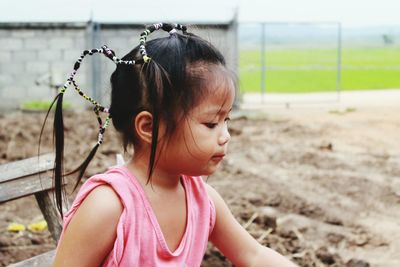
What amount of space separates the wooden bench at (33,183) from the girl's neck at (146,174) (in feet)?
2.58

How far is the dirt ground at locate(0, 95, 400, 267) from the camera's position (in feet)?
14.5

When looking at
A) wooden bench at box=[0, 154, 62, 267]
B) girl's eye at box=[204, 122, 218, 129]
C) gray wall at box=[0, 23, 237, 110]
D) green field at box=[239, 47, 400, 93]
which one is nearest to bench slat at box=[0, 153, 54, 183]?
wooden bench at box=[0, 154, 62, 267]

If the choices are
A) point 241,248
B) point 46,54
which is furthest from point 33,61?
point 241,248

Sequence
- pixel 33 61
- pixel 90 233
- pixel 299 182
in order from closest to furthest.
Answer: pixel 90 233 → pixel 299 182 → pixel 33 61

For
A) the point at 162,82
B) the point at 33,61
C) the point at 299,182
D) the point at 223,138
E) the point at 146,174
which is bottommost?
the point at 299,182

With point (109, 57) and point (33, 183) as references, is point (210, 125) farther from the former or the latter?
point (33, 183)

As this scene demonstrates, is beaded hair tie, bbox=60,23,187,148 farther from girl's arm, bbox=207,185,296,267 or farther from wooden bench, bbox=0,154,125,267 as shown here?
wooden bench, bbox=0,154,125,267

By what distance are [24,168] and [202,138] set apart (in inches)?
40.4

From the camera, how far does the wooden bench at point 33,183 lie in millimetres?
2598

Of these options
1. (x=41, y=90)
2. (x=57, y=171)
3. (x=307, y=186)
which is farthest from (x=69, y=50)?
(x=57, y=171)

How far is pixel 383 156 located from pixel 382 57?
3720 centimetres

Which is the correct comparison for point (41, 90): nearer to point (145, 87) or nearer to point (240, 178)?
point (240, 178)

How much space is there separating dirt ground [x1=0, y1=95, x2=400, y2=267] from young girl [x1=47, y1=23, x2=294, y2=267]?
6.37 feet

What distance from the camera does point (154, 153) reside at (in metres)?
1.84
